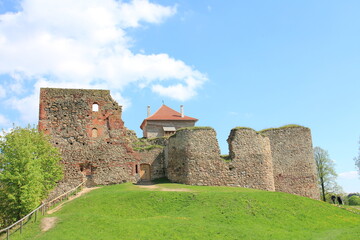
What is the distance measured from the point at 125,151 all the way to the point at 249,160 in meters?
11.0

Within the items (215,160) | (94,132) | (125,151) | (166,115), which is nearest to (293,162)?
(215,160)

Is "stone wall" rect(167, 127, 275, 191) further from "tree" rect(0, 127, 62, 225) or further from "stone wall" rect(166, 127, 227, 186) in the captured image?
"tree" rect(0, 127, 62, 225)

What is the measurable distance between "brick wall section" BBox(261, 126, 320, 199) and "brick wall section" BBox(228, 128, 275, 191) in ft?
9.95

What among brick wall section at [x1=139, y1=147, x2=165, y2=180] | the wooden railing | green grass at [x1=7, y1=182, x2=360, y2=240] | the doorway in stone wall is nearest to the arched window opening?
the wooden railing

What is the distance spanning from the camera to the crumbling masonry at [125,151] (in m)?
30.7

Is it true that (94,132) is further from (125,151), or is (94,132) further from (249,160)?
(249,160)

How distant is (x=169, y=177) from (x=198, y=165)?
3371mm

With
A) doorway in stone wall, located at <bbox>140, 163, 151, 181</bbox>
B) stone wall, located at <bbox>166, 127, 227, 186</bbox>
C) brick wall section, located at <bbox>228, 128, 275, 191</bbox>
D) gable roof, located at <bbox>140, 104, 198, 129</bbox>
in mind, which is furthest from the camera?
gable roof, located at <bbox>140, 104, 198, 129</bbox>

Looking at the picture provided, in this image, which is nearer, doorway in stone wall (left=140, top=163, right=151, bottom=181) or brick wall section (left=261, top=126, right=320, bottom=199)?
doorway in stone wall (left=140, top=163, right=151, bottom=181)

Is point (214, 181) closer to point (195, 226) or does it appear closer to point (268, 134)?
point (268, 134)

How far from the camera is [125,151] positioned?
1272 inches

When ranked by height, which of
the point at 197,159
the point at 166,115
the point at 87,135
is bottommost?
the point at 197,159

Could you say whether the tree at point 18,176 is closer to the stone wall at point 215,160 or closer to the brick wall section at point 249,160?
the stone wall at point 215,160

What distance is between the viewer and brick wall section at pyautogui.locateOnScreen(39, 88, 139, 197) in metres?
31.3
